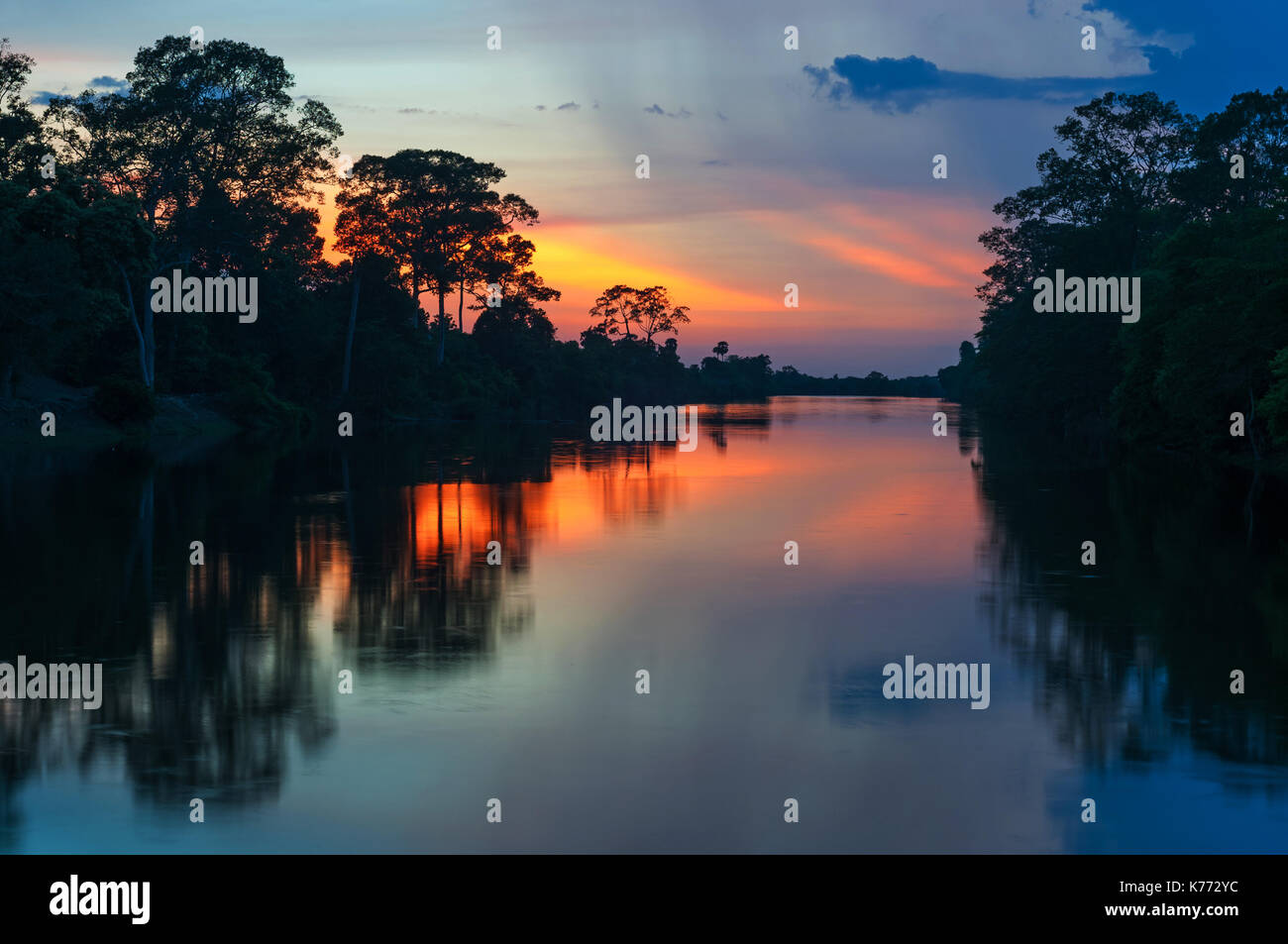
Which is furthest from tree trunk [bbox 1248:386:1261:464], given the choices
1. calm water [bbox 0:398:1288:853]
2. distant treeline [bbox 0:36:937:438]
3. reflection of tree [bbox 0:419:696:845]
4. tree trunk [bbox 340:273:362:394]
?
tree trunk [bbox 340:273:362:394]

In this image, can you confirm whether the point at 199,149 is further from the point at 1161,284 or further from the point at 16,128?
the point at 1161,284

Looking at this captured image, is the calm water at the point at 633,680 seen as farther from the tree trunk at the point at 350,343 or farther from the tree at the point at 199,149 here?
the tree trunk at the point at 350,343

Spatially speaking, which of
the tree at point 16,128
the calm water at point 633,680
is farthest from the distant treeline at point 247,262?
the calm water at point 633,680

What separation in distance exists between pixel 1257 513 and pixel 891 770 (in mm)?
21195

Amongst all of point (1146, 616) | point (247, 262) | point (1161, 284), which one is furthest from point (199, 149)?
point (1146, 616)

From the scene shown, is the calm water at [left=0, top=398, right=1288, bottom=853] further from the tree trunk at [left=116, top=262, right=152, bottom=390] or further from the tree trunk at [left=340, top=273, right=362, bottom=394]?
the tree trunk at [left=340, top=273, right=362, bottom=394]

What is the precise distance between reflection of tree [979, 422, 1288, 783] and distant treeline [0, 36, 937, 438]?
38477 millimetres

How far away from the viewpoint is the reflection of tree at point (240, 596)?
33.9ft

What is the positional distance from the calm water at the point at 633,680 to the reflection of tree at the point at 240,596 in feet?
0.22

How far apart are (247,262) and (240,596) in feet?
187

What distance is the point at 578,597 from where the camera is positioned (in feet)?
56.7
